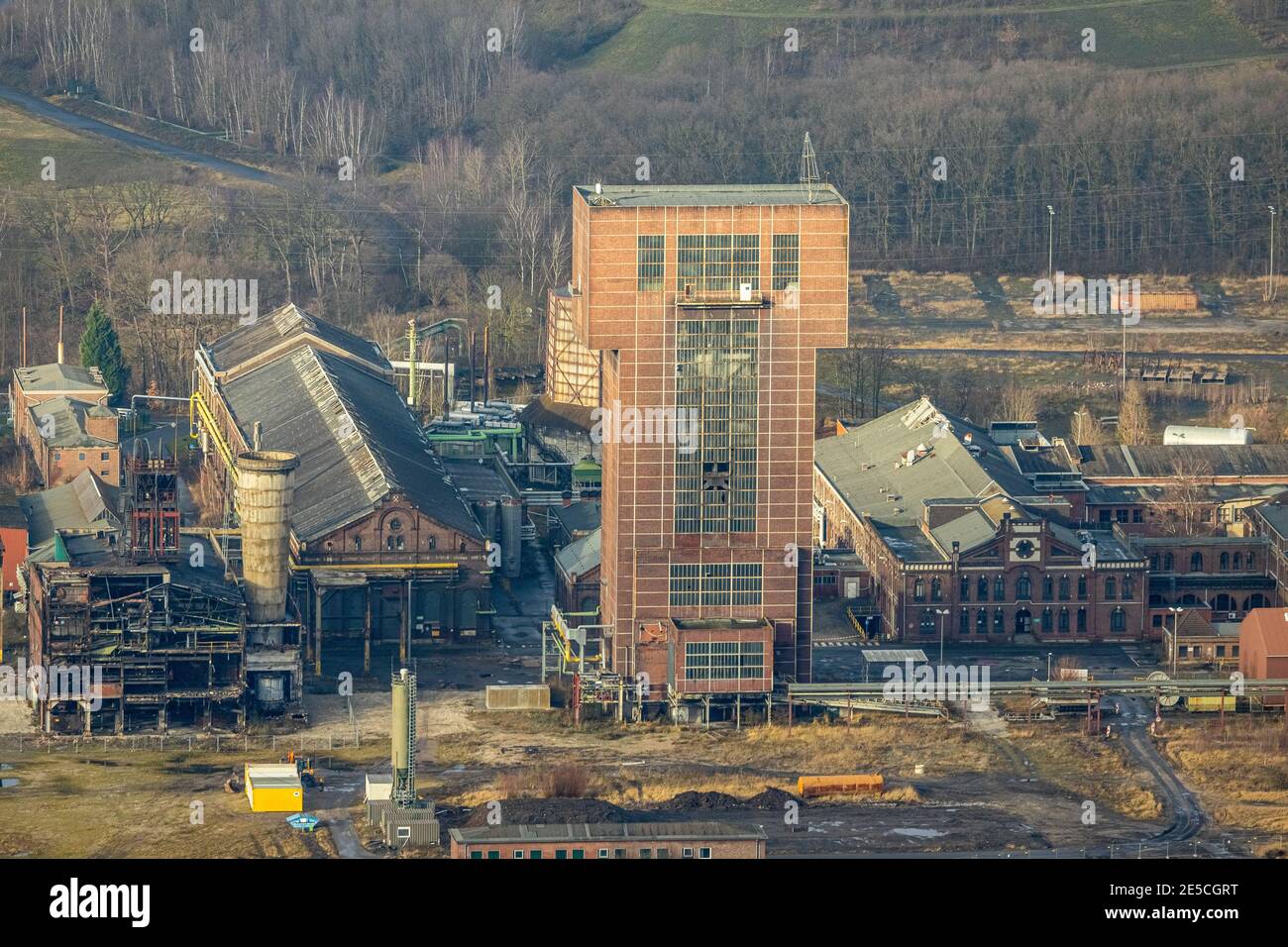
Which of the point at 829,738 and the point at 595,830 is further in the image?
the point at 829,738

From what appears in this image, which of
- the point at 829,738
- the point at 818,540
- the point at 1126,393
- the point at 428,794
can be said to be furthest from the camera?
the point at 1126,393

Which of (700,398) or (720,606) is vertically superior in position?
(700,398)

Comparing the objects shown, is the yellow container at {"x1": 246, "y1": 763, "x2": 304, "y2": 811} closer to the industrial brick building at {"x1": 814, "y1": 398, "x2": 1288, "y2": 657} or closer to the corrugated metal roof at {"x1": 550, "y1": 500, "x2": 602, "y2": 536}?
the corrugated metal roof at {"x1": 550, "y1": 500, "x2": 602, "y2": 536}

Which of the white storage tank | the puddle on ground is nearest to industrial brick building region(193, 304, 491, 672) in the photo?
the puddle on ground

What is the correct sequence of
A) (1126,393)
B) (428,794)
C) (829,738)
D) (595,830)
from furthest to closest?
(1126,393) < (829,738) < (428,794) < (595,830)

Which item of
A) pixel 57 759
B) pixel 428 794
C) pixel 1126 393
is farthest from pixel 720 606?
pixel 1126 393

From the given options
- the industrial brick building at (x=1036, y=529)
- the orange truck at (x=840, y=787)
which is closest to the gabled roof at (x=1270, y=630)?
the industrial brick building at (x=1036, y=529)

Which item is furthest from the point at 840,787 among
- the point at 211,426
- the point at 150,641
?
the point at 211,426

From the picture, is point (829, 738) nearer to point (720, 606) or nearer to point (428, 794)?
point (720, 606)
